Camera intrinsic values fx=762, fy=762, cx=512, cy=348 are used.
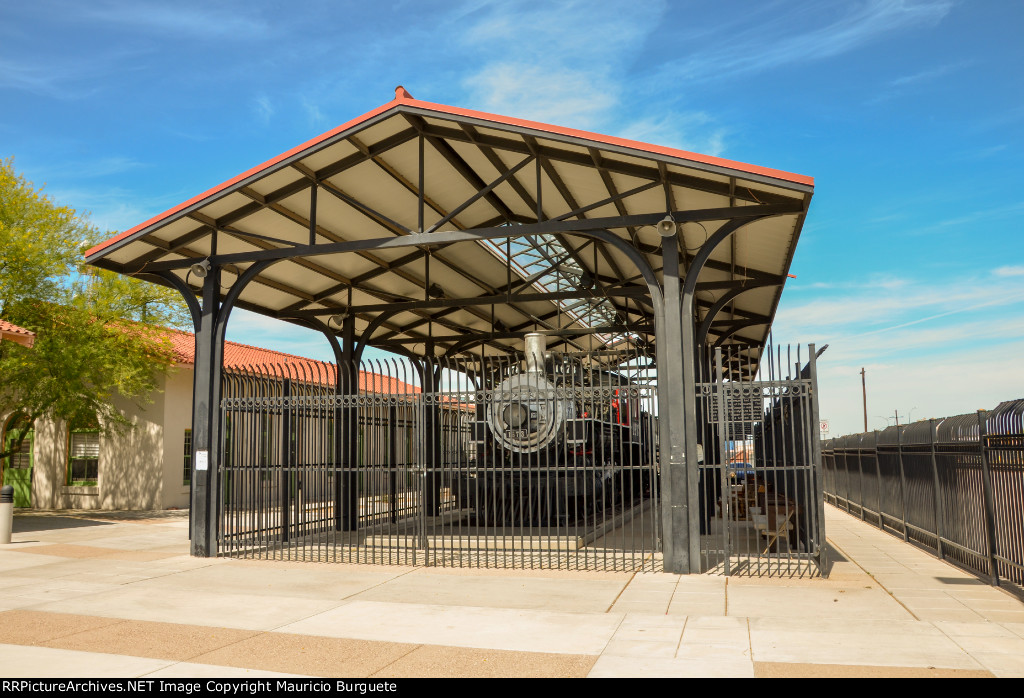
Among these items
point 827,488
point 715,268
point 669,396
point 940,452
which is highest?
point 715,268

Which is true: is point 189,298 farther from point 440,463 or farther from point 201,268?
point 440,463

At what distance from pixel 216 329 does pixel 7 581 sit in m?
4.10

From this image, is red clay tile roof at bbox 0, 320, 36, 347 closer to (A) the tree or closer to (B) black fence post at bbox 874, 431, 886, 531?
(A) the tree

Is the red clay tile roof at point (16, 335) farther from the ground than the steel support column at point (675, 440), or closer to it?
farther from the ground

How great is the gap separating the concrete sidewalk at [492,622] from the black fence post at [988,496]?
27cm

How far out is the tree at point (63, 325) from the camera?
622 inches

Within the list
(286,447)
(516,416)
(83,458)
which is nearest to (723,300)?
(516,416)

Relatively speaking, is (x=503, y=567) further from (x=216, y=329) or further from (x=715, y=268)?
(x=715, y=268)

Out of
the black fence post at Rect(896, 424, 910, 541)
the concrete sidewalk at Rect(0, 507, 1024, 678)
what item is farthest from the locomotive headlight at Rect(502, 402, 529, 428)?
the black fence post at Rect(896, 424, 910, 541)

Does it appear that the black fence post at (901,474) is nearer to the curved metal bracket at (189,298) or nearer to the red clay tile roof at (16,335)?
the curved metal bracket at (189,298)

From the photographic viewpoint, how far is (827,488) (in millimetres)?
23734

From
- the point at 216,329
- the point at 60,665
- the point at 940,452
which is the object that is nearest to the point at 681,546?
the point at 940,452

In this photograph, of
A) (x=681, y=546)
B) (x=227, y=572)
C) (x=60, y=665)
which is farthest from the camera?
(x=227, y=572)

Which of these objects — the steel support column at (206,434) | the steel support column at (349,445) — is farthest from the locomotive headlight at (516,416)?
the steel support column at (206,434)
